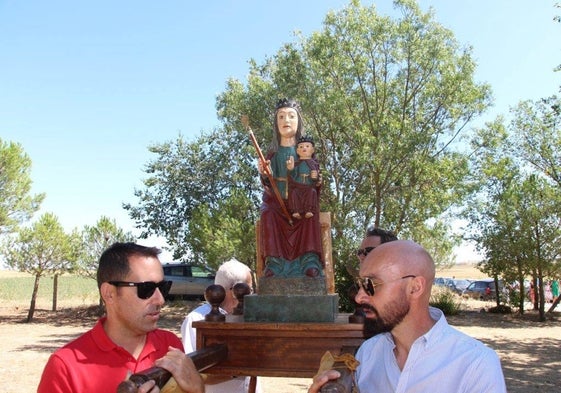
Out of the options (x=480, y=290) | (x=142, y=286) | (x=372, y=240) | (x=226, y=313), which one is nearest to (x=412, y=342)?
(x=142, y=286)

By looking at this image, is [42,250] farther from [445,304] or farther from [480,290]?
[480,290]

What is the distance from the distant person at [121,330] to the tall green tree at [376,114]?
14.9 meters

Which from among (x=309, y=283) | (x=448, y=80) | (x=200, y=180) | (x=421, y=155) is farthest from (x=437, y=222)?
(x=309, y=283)

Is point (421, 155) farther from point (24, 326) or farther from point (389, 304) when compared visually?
point (389, 304)

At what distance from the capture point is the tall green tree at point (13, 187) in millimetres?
20047

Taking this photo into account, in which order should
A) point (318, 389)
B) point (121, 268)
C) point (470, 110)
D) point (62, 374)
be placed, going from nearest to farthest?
1. point (318, 389)
2. point (62, 374)
3. point (121, 268)
4. point (470, 110)

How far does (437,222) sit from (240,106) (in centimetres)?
847

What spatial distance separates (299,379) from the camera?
11180 mm

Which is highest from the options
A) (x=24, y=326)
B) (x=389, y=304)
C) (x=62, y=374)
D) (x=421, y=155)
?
(x=421, y=155)

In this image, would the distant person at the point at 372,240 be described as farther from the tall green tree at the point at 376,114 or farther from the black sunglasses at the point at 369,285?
the tall green tree at the point at 376,114

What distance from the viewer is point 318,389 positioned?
1.67m

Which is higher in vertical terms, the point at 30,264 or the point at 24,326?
the point at 30,264

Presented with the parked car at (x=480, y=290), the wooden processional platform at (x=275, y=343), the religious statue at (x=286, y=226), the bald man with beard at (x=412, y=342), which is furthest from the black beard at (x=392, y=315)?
the parked car at (x=480, y=290)

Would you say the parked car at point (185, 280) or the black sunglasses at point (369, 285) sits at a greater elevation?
the black sunglasses at point (369, 285)
